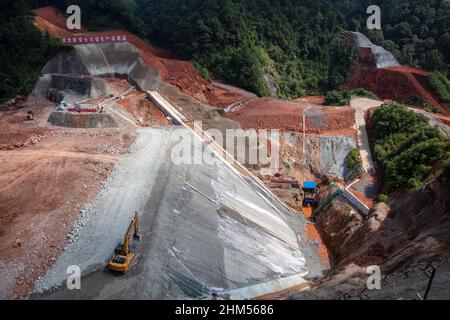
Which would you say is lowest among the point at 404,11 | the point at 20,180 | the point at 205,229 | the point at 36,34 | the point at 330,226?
the point at 330,226

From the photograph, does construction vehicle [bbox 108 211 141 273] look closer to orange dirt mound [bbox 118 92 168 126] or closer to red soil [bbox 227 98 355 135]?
orange dirt mound [bbox 118 92 168 126]

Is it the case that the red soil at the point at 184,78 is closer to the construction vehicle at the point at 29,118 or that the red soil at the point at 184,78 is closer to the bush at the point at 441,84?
the construction vehicle at the point at 29,118

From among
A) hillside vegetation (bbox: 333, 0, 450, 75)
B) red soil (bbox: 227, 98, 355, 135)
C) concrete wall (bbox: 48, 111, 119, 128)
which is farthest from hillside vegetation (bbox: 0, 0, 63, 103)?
hillside vegetation (bbox: 333, 0, 450, 75)

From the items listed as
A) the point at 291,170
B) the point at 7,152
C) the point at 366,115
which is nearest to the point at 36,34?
the point at 7,152

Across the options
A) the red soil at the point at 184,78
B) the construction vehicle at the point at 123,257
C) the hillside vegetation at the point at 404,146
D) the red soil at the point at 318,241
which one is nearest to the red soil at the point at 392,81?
the hillside vegetation at the point at 404,146

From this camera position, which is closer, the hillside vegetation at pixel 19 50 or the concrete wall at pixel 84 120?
the concrete wall at pixel 84 120

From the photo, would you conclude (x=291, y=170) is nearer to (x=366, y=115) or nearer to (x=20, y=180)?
(x=366, y=115)

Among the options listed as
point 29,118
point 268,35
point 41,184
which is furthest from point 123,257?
point 268,35
